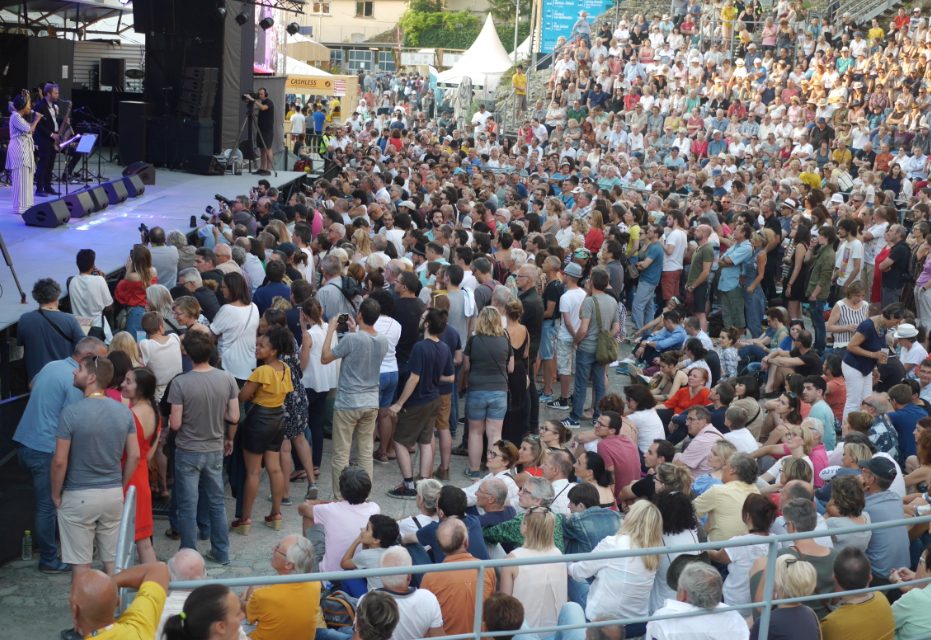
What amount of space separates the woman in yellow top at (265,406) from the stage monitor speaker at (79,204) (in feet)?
28.3

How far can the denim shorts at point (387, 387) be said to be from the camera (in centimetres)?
888

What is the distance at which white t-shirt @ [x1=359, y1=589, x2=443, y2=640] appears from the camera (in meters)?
5.15

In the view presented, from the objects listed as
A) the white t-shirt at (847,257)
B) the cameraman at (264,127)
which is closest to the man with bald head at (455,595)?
the white t-shirt at (847,257)

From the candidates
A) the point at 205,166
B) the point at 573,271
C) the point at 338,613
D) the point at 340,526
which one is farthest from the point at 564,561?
the point at 205,166

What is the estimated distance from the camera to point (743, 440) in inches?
316

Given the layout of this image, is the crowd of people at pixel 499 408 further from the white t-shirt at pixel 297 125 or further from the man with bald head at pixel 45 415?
the white t-shirt at pixel 297 125

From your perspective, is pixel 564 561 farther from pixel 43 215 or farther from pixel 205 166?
pixel 205 166

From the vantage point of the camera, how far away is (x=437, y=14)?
223ft

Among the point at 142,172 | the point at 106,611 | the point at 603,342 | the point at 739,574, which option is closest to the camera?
the point at 106,611

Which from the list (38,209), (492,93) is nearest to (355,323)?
(38,209)

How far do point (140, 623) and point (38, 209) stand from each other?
11672mm

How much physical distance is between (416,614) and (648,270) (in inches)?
351

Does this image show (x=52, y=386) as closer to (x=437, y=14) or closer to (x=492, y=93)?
(x=492, y=93)

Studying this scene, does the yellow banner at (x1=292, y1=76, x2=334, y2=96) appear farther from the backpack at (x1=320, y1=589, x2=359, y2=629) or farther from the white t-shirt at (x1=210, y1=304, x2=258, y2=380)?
the backpack at (x1=320, y1=589, x2=359, y2=629)
